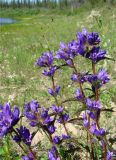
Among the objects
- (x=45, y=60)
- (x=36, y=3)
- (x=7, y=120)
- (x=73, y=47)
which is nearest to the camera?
(x=7, y=120)

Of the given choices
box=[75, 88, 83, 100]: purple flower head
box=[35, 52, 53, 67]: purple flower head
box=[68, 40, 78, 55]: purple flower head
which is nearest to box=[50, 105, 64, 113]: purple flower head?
box=[75, 88, 83, 100]: purple flower head

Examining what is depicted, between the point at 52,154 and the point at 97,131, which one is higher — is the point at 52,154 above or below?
below

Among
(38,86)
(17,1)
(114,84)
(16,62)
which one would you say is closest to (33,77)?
(38,86)

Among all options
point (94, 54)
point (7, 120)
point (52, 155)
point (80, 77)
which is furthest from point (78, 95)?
point (7, 120)

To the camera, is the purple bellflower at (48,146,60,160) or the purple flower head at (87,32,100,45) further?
the purple bellflower at (48,146,60,160)

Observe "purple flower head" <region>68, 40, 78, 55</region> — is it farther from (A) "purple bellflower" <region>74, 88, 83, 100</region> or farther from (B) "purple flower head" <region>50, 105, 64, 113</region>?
(B) "purple flower head" <region>50, 105, 64, 113</region>

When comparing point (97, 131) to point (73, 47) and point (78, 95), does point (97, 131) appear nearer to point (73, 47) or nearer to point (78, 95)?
point (78, 95)

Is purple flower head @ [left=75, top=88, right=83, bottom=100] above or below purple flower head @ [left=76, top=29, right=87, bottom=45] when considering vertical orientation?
below

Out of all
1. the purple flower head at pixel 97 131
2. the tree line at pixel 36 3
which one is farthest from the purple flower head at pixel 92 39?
the tree line at pixel 36 3

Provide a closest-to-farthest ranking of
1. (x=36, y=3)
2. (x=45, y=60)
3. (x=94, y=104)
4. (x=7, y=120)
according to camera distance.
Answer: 1. (x=7, y=120)
2. (x=94, y=104)
3. (x=45, y=60)
4. (x=36, y=3)
